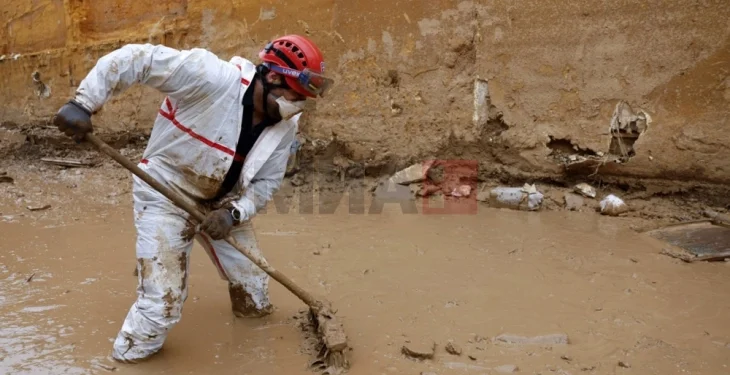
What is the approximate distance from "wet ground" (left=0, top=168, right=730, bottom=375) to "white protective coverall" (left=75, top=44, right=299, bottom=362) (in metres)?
0.26

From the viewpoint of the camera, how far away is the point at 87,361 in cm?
274

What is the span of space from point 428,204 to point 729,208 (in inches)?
90.8

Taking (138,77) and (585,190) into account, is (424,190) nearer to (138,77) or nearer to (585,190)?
(585,190)

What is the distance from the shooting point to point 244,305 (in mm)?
3207

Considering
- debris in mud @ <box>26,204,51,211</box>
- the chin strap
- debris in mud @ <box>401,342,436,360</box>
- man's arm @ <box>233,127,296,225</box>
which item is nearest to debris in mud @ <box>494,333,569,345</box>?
debris in mud @ <box>401,342,436,360</box>

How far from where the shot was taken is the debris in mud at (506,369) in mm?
2600

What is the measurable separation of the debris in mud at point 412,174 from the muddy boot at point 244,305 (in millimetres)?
2505

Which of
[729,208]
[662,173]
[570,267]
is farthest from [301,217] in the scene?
[729,208]

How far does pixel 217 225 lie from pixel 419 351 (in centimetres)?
108

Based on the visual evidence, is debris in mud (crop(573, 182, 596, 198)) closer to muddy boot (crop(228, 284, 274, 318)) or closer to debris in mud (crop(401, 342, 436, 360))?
debris in mud (crop(401, 342, 436, 360))

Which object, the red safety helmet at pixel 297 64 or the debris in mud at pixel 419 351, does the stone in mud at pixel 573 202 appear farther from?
the red safety helmet at pixel 297 64

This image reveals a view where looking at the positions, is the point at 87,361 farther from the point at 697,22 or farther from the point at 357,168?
the point at 697,22

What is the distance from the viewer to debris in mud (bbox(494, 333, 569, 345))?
2.83m

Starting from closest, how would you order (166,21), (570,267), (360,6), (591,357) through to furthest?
(591,357)
(570,267)
(360,6)
(166,21)
